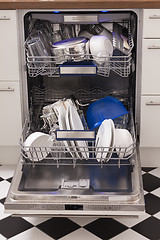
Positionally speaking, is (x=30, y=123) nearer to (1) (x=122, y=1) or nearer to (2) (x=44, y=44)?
(2) (x=44, y=44)

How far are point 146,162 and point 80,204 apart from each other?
0.90m

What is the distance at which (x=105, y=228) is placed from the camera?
7.11 ft

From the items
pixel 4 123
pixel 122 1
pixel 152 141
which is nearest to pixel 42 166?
pixel 4 123

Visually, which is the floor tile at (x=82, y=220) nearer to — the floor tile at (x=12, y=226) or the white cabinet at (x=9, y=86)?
the floor tile at (x=12, y=226)

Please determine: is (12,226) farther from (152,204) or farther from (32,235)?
(152,204)

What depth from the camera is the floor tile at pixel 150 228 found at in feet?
6.94

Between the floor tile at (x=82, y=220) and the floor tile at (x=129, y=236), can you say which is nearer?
the floor tile at (x=129, y=236)

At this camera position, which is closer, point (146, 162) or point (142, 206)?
point (142, 206)

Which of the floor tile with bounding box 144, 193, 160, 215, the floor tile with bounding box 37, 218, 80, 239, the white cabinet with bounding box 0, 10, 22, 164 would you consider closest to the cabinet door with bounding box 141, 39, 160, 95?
the floor tile with bounding box 144, 193, 160, 215

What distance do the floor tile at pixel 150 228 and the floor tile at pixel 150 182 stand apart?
281 millimetres

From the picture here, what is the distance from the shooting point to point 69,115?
223 cm

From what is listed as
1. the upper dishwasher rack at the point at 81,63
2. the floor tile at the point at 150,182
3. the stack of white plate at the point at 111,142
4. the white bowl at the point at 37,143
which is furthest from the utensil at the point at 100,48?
the floor tile at the point at 150,182

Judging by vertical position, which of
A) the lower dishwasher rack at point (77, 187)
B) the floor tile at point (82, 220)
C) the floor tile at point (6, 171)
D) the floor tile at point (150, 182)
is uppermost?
the lower dishwasher rack at point (77, 187)

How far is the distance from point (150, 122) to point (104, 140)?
0.50m
